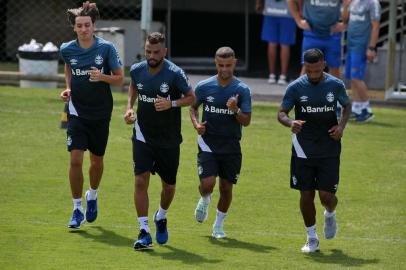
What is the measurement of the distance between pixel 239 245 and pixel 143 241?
1.00 meters

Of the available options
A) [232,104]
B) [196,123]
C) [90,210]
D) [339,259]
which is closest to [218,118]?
[196,123]

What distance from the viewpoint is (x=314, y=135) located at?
10914 millimetres

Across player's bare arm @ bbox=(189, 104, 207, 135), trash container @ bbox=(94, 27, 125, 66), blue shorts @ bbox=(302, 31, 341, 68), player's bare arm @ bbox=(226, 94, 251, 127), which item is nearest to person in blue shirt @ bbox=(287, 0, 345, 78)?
blue shorts @ bbox=(302, 31, 341, 68)

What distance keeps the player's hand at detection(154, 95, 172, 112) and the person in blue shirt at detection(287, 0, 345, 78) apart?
7619 mm

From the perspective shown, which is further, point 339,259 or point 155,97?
point 155,97

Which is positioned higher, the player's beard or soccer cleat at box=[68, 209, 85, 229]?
the player's beard

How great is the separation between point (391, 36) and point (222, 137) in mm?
8714

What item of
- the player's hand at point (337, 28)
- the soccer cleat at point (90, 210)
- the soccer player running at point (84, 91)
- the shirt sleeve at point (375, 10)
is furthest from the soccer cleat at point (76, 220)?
the shirt sleeve at point (375, 10)

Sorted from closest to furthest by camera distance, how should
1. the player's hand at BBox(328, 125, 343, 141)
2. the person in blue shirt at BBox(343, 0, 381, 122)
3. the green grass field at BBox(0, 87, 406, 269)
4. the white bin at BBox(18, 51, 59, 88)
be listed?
the green grass field at BBox(0, 87, 406, 269) → the player's hand at BBox(328, 125, 343, 141) → the person in blue shirt at BBox(343, 0, 381, 122) → the white bin at BBox(18, 51, 59, 88)

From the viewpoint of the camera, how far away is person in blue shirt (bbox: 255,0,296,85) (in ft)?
70.2

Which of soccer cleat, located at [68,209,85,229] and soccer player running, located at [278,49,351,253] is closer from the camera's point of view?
soccer player running, located at [278,49,351,253]

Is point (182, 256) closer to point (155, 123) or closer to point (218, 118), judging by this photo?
point (155, 123)

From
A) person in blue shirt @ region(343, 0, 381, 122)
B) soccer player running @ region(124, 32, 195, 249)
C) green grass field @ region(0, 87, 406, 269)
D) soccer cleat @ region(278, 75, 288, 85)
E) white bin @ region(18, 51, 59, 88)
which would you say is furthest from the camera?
soccer cleat @ region(278, 75, 288, 85)

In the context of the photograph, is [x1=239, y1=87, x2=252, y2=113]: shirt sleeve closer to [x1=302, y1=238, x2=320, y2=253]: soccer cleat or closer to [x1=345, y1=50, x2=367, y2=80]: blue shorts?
[x1=302, y1=238, x2=320, y2=253]: soccer cleat
